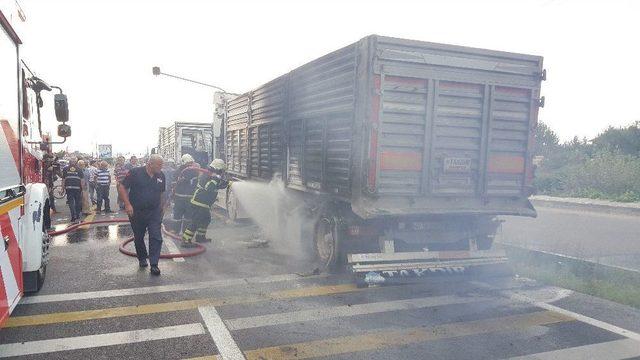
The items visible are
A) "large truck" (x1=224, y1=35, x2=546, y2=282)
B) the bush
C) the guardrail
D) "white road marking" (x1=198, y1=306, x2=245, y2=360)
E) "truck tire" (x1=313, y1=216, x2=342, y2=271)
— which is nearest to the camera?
"white road marking" (x1=198, y1=306, x2=245, y2=360)

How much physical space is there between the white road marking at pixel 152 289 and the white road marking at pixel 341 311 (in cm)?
133

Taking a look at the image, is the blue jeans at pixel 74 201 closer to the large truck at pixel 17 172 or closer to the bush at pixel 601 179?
the large truck at pixel 17 172

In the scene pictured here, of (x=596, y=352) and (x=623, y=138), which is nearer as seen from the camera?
(x=596, y=352)

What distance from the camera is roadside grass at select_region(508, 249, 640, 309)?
571 cm

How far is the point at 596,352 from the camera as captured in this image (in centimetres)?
399

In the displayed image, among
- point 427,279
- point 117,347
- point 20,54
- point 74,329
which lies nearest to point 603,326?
point 427,279

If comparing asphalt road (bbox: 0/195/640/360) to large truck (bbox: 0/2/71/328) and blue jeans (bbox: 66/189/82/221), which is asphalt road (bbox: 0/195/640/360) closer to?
large truck (bbox: 0/2/71/328)

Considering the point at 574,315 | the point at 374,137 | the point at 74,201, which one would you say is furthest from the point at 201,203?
the point at 574,315

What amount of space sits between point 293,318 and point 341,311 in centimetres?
58

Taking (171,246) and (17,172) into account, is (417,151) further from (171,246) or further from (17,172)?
(171,246)

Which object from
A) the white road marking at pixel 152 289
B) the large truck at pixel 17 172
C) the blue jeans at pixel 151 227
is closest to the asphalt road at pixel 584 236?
the white road marking at pixel 152 289

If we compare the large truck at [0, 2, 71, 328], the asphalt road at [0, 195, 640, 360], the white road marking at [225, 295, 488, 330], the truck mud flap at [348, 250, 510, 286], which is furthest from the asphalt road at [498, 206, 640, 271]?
the large truck at [0, 2, 71, 328]

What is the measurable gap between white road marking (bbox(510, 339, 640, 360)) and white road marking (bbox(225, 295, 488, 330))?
144 cm

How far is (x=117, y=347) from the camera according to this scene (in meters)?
3.95
